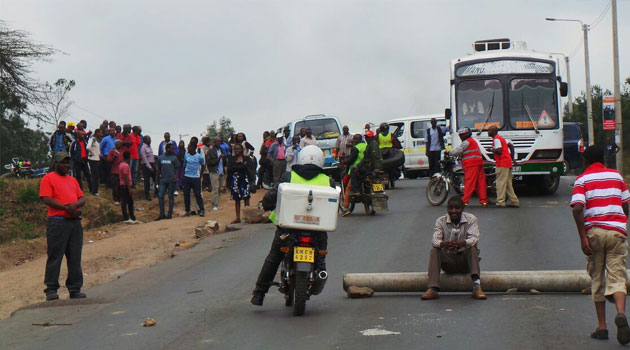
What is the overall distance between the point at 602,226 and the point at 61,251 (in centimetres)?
729

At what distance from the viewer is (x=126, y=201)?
896 inches

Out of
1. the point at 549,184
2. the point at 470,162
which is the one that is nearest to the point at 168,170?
the point at 470,162

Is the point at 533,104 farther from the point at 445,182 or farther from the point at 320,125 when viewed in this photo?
the point at 320,125

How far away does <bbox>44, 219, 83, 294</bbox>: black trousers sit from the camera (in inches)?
488

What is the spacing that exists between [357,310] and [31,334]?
351 centimetres

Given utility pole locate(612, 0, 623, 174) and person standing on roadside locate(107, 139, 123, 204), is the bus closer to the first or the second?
person standing on roadside locate(107, 139, 123, 204)

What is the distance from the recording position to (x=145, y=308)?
36.5 ft

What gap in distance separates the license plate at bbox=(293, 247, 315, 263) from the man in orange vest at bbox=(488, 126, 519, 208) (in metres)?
11.4

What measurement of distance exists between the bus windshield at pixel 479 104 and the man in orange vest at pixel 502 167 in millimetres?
1808

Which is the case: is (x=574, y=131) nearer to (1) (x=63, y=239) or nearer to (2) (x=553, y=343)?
(1) (x=63, y=239)

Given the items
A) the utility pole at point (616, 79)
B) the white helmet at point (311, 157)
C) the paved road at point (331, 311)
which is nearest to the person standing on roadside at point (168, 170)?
the paved road at point (331, 311)

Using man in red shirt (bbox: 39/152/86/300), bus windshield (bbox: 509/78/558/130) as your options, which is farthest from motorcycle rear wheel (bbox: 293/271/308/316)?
bus windshield (bbox: 509/78/558/130)

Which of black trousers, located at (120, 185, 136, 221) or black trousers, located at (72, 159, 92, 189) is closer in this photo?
black trousers, located at (120, 185, 136, 221)

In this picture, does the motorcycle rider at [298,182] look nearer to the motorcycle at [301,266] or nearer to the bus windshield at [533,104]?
the motorcycle at [301,266]
